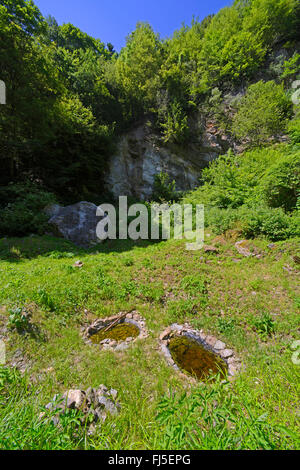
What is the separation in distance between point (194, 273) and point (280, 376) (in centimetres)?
266

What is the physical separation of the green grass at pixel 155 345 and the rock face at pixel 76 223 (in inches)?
64.0

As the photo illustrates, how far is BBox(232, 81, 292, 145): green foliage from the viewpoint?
1048cm

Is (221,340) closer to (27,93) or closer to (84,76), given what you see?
(27,93)

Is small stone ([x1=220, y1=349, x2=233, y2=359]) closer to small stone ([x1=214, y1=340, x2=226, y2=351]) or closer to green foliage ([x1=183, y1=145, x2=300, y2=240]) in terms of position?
small stone ([x1=214, y1=340, x2=226, y2=351])

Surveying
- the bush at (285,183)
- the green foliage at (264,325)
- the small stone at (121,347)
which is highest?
the bush at (285,183)

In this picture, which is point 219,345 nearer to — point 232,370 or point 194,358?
point 232,370

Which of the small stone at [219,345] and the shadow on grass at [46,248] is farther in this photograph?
the shadow on grass at [46,248]

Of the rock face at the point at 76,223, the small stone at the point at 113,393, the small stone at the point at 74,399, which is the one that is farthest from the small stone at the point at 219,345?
the rock face at the point at 76,223

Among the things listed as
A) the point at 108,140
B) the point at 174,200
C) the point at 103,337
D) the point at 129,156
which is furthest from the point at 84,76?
the point at 103,337

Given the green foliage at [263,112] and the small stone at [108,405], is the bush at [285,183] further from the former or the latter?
the small stone at [108,405]

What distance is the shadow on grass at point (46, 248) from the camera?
17.7ft

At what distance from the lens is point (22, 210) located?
24.6 ft

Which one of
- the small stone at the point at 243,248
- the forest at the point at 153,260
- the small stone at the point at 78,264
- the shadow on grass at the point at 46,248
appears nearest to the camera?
the forest at the point at 153,260

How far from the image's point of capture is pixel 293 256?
450 centimetres
